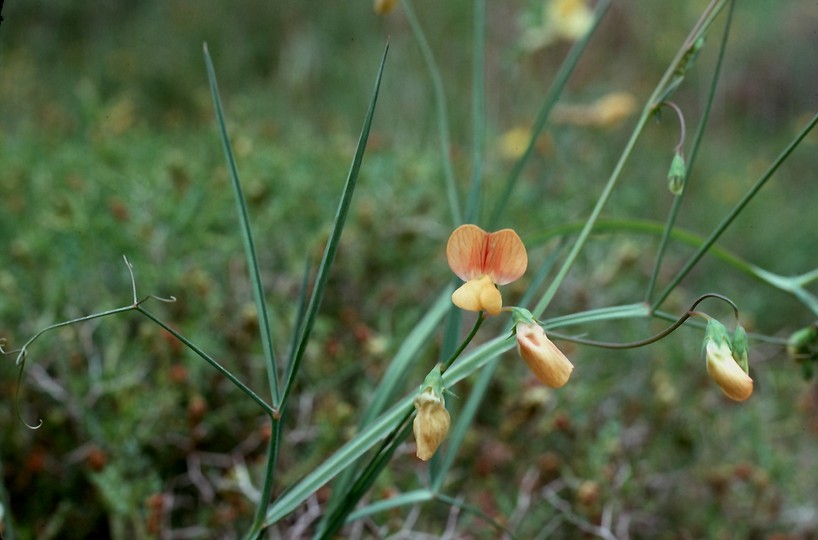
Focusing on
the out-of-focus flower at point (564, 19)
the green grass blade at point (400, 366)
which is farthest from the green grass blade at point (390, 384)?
the out-of-focus flower at point (564, 19)

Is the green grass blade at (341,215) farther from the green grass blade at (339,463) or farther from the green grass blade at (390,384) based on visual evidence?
the green grass blade at (390,384)

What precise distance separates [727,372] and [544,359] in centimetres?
16

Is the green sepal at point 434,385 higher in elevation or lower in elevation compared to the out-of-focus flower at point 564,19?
higher

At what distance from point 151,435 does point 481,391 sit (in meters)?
0.49

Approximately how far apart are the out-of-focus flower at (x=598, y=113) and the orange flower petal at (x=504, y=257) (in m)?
Answer: 1.64

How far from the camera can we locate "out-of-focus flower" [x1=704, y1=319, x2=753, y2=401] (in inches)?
24.3

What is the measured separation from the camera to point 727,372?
0.62 meters

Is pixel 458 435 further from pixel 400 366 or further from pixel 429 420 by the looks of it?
pixel 429 420

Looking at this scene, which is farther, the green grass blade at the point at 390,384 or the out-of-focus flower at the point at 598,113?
the out-of-focus flower at the point at 598,113

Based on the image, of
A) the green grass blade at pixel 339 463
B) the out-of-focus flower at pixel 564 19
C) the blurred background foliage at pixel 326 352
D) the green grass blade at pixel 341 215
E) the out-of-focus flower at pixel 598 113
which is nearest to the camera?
the green grass blade at pixel 341 215

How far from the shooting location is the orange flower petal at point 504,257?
2.06 feet

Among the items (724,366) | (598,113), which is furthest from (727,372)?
(598,113)

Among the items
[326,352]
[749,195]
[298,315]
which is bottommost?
[326,352]

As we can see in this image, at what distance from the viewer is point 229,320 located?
138cm
